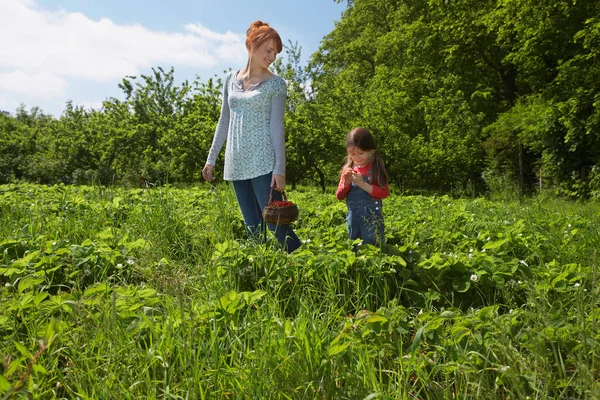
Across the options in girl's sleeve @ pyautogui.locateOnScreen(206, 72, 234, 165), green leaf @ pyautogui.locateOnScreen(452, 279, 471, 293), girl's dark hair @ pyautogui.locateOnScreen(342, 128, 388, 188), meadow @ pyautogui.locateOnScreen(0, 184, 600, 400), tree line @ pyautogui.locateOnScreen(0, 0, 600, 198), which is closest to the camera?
meadow @ pyautogui.locateOnScreen(0, 184, 600, 400)

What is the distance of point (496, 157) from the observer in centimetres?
2041

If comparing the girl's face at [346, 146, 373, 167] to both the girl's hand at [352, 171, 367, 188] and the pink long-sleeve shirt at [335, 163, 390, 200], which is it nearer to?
the pink long-sleeve shirt at [335, 163, 390, 200]

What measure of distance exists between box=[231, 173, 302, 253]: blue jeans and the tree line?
9830mm

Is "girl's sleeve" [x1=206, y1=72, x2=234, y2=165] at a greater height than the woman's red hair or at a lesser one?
lesser

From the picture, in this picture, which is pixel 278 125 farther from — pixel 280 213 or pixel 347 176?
pixel 280 213

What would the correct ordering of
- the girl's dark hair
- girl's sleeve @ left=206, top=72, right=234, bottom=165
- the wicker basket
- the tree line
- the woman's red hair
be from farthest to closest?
1. the tree line
2. girl's sleeve @ left=206, top=72, right=234, bottom=165
3. the girl's dark hair
4. the woman's red hair
5. the wicker basket

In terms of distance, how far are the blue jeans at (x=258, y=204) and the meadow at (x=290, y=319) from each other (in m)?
0.27

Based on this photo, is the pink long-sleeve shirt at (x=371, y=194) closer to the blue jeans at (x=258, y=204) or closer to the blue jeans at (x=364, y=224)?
the blue jeans at (x=364, y=224)

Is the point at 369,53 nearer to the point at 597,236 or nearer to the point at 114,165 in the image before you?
the point at 114,165

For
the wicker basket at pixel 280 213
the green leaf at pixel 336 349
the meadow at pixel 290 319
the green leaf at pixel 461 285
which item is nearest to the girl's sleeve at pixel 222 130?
the meadow at pixel 290 319

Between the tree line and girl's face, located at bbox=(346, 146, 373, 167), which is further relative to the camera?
the tree line

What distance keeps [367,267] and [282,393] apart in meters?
1.26

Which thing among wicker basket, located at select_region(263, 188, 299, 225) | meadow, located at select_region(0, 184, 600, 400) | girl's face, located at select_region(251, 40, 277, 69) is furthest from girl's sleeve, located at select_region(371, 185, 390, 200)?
girl's face, located at select_region(251, 40, 277, 69)

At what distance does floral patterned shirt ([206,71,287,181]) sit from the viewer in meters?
3.79
